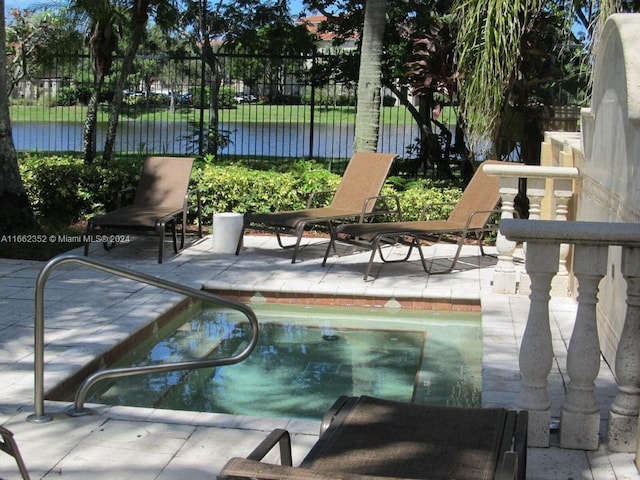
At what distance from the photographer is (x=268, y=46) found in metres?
16.7

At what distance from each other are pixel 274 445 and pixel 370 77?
346 inches

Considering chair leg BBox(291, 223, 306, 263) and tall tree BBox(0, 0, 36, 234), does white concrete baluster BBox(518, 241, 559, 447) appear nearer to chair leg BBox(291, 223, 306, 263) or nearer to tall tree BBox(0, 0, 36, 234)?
chair leg BBox(291, 223, 306, 263)

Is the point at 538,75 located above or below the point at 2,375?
above

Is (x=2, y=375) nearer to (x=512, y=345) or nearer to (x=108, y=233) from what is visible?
(x=512, y=345)

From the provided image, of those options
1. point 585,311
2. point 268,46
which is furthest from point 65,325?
point 268,46

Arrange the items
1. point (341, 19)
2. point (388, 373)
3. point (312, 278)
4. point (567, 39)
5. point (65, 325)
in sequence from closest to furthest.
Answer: point (388, 373), point (65, 325), point (312, 278), point (567, 39), point (341, 19)

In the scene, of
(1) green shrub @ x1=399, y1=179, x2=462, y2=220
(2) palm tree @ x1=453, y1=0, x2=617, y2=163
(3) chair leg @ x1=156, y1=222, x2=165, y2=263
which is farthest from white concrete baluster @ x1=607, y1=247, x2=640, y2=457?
(1) green shrub @ x1=399, y1=179, x2=462, y2=220

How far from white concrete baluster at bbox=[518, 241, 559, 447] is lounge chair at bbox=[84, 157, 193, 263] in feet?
16.9

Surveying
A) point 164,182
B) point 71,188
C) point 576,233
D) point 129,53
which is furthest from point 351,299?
point 129,53

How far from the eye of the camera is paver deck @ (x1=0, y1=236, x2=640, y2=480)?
12.8 feet

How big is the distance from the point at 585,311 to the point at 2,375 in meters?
3.25

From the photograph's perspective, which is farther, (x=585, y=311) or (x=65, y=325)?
(x=65, y=325)

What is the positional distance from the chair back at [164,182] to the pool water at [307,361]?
232 cm

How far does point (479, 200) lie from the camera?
8.66m
